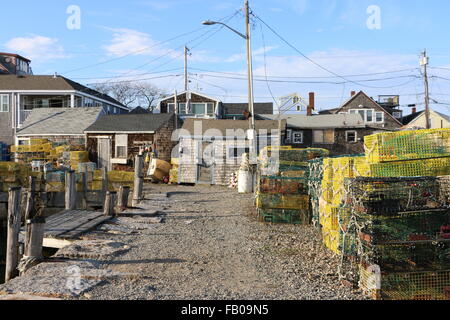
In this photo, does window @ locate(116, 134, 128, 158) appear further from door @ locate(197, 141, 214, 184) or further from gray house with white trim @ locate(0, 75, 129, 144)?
gray house with white trim @ locate(0, 75, 129, 144)

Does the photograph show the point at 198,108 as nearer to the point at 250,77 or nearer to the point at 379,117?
the point at 250,77

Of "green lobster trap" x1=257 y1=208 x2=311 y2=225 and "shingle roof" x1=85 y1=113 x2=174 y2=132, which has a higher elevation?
"shingle roof" x1=85 y1=113 x2=174 y2=132

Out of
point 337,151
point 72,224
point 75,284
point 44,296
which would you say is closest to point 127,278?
point 75,284

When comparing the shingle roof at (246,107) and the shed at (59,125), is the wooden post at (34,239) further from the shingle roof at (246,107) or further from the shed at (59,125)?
the shingle roof at (246,107)

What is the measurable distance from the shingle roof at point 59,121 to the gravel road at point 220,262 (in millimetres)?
19816

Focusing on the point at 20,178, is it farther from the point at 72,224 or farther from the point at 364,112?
the point at 364,112

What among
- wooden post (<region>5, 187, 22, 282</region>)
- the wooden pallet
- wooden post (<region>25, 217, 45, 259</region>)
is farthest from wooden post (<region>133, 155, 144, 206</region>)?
wooden post (<region>25, 217, 45, 259</region>)

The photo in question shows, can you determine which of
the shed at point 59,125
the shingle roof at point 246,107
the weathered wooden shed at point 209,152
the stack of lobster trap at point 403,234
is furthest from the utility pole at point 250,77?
the shingle roof at point 246,107

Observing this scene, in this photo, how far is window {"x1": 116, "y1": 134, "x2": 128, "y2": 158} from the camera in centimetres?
2809

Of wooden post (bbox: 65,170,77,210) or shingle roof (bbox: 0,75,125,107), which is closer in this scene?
wooden post (bbox: 65,170,77,210)

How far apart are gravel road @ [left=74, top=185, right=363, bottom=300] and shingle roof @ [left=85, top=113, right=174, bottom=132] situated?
1541cm

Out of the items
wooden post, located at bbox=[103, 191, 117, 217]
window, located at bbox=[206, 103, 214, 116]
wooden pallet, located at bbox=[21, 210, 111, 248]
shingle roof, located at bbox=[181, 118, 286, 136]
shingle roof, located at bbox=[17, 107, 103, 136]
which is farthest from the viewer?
window, located at bbox=[206, 103, 214, 116]

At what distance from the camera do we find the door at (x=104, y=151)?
28.3 m

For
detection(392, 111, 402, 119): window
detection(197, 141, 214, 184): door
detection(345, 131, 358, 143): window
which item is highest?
detection(392, 111, 402, 119): window
